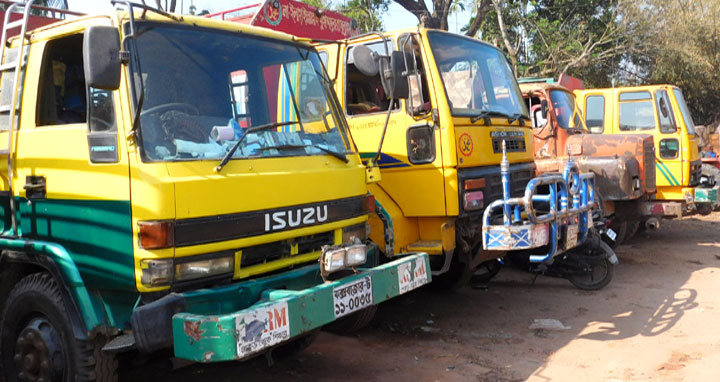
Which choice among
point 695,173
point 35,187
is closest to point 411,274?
point 35,187

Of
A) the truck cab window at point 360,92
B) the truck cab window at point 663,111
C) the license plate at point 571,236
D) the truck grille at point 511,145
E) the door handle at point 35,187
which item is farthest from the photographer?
the truck cab window at point 663,111

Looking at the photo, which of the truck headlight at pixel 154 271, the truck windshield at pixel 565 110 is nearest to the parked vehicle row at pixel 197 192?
the truck headlight at pixel 154 271

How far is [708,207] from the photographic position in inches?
350

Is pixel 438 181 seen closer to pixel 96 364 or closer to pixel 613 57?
pixel 96 364

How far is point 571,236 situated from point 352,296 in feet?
7.79

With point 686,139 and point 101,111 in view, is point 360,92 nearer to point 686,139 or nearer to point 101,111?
point 101,111

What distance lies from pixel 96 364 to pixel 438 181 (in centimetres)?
277

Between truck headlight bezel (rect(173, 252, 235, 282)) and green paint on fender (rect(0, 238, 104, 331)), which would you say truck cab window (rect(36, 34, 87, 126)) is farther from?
truck headlight bezel (rect(173, 252, 235, 282))

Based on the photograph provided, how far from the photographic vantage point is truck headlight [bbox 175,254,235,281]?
121 inches

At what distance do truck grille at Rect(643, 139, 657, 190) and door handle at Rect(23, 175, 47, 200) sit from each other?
6.91 meters

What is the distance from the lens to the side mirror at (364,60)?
442 cm

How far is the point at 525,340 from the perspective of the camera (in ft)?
16.6

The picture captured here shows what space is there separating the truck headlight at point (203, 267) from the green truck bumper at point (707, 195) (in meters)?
7.43

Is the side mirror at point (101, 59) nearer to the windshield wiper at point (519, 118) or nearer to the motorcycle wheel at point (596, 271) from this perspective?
the windshield wiper at point (519, 118)
